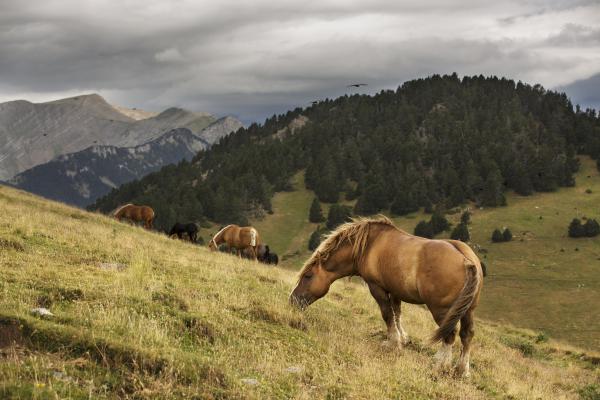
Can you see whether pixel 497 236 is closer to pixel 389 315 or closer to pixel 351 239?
pixel 351 239

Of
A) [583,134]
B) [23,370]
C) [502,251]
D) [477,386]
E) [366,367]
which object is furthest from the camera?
[583,134]

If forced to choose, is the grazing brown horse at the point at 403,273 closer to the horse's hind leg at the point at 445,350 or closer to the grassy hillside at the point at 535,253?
the horse's hind leg at the point at 445,350

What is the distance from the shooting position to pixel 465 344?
9.72 meters

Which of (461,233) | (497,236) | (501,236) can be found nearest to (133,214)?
(461,233)

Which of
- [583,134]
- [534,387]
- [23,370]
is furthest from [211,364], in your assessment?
[583,134]

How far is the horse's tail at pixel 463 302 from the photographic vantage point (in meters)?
9.26

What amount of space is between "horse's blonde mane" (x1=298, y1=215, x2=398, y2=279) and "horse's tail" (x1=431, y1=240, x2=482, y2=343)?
7.73 feet

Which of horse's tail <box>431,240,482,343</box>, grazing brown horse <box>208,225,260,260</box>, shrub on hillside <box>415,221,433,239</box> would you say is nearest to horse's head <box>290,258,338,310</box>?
horse's tail <box>431,240,482,343</box>

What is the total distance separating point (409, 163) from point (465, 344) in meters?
152

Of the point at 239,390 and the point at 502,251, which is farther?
the point at 502,251

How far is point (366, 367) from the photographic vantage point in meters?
8.00

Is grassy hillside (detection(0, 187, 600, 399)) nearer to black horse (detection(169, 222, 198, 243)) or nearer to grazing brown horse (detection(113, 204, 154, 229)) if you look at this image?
black horse (detection(169, 222, 198, 243))

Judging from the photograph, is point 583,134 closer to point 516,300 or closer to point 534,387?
point 516,300

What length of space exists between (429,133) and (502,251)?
84.4 meters
